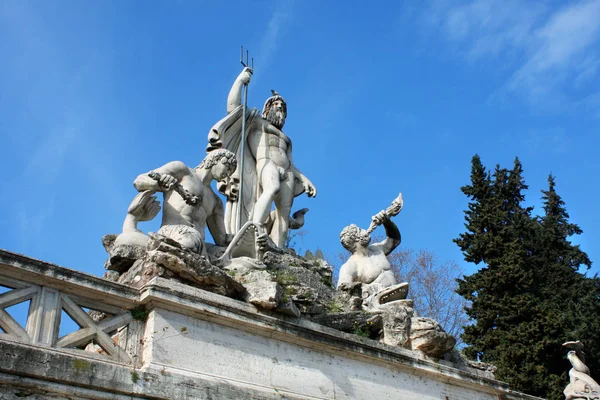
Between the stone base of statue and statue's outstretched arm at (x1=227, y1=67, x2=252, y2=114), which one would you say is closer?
the stone base of statue

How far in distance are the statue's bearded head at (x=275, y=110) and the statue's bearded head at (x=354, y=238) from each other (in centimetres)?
223

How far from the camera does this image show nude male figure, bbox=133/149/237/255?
24.9 feet

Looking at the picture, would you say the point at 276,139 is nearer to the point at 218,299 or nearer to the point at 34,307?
the point at 218,299

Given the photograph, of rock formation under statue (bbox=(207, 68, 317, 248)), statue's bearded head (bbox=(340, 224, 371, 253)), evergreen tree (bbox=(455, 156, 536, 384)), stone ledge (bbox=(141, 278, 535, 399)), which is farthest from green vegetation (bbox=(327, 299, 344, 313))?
evergreen tree (bbox=(455, 156, 536, 384))

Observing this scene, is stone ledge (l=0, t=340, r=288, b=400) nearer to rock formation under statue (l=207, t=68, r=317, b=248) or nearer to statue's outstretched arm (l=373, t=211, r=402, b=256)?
rock formation under statue (l=207, t=68, r=317, b=248)

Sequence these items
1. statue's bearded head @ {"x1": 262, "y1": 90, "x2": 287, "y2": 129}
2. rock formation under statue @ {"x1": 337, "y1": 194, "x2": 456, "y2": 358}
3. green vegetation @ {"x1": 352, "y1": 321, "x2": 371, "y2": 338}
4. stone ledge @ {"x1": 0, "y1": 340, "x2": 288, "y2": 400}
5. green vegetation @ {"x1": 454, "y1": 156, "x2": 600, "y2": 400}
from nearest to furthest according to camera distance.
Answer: stone ledge @ {"x1": 0, "y1": 340, "x2": 288, "y2": 400} < green vegetation @ {"x1": 352, "y1": 321, "x2": 371, "y2": 338} < rock formation under statue @ {"x1": 337, "y1": 194, "x2": 456, "y2": 358} < statue's bearded head @ {"x1": 262, "y1": 90, "x2": 287, "y2": 129} < green vegetation @ {"x1": 454, "y1": 156, "x2": 600, "y2": 400}

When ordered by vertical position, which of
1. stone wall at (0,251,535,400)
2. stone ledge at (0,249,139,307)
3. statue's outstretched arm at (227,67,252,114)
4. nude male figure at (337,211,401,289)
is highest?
statue's outstretched arm at (227,67,252,114)

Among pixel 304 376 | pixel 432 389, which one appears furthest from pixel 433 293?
pixel 304 376

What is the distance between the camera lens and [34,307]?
5.64 meters

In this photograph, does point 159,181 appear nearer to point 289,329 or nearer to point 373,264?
point 289,329

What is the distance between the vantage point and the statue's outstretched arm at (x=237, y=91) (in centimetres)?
1051

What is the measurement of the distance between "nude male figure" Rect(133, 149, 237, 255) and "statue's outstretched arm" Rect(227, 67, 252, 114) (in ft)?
5.59

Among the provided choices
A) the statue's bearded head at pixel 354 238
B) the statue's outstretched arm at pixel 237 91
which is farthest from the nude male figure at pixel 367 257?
the statue's outstretched arm at pixel 237 91

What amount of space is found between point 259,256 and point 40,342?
12.2 ft
